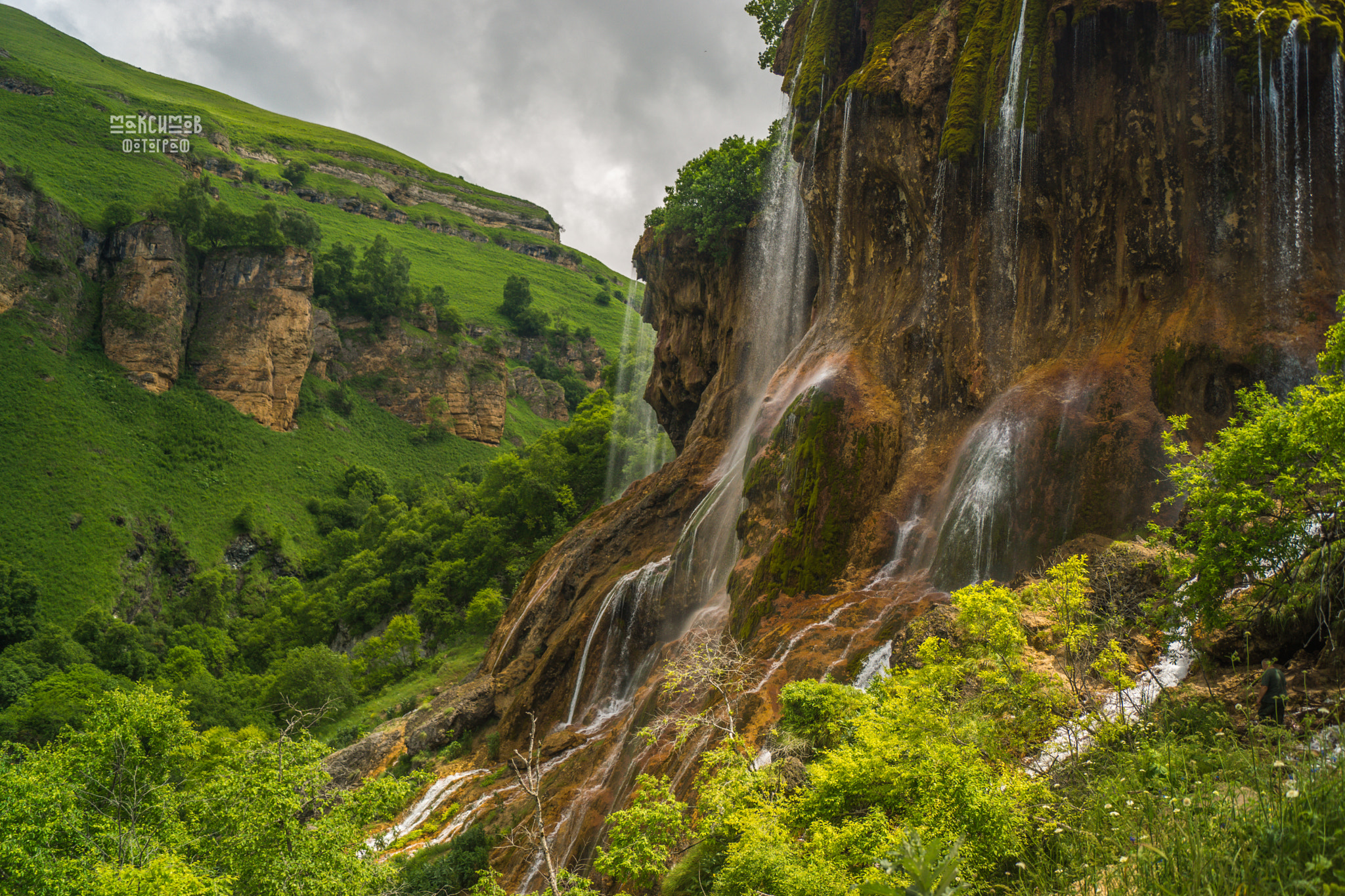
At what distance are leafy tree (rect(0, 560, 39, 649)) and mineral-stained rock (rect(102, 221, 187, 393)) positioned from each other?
93.9 ft

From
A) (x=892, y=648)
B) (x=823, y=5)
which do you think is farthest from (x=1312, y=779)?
(x=823, y=5)

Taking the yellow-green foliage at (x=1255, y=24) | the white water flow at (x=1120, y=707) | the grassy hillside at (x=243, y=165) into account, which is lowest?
the white water flow at (x=1120, y=707)

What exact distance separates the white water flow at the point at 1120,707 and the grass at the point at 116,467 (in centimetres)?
6747

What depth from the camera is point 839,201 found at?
27344mm

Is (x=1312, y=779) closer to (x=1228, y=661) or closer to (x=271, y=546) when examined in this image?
(x=1228, y=661)

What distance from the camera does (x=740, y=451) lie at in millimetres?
31594

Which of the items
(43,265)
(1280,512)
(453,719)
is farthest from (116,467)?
(1280,512)

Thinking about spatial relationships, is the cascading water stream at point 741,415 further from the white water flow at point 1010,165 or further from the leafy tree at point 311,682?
the leafy tree at point 311,682

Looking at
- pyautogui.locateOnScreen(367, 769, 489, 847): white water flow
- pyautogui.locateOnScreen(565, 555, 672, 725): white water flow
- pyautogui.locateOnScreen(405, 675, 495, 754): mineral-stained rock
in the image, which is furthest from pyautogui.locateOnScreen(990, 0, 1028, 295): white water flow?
pyautogui.locateOnScreen(405, 675, 495, 754): mineral-stained rock

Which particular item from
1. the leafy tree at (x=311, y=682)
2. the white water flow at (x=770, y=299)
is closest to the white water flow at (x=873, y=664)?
the white water flow at (x=770, y=299)

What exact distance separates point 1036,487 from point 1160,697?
11112 mm

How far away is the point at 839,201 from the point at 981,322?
741cm

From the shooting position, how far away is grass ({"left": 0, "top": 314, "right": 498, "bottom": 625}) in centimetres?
6122

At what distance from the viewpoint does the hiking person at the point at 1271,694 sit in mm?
7820
